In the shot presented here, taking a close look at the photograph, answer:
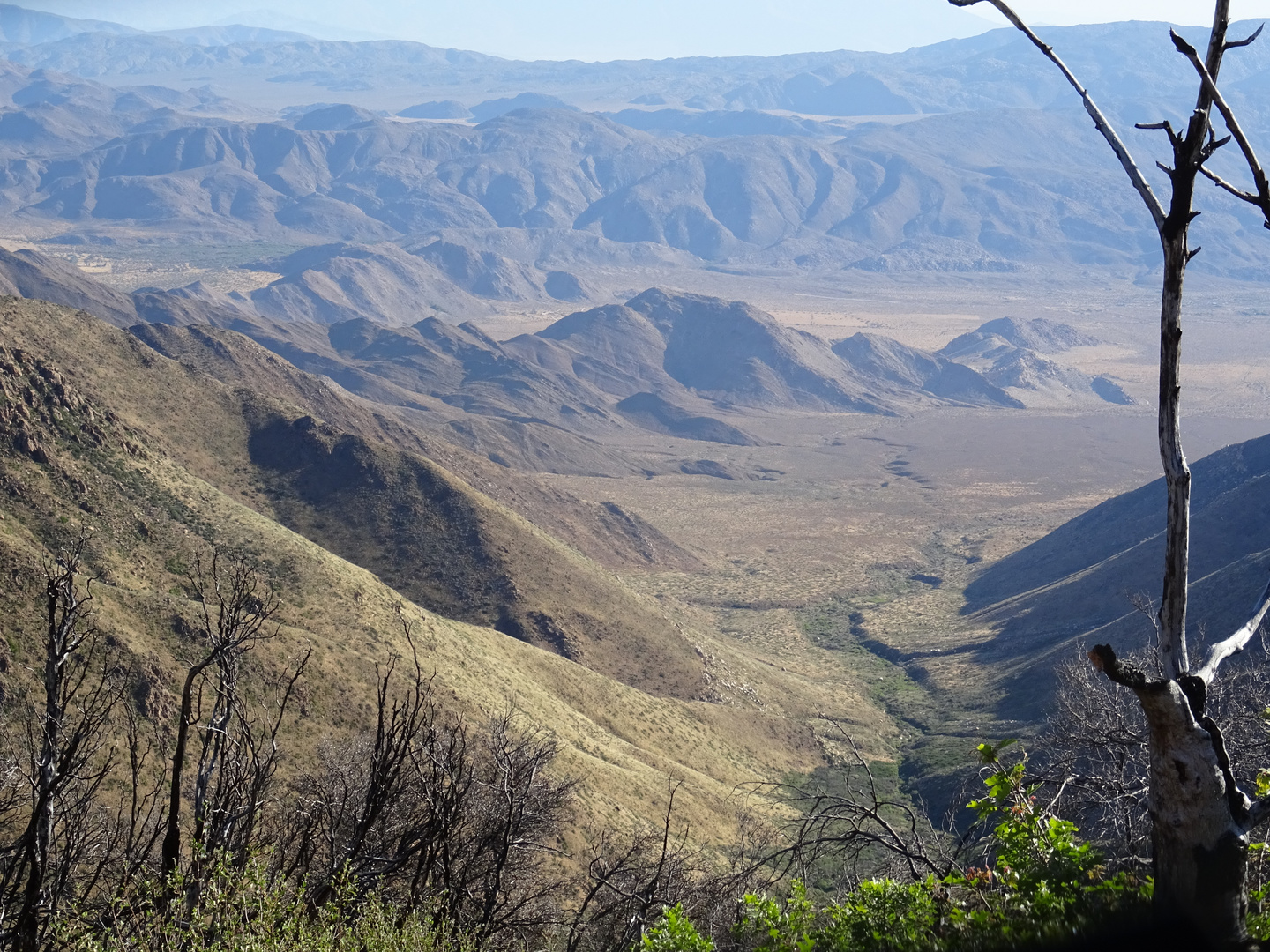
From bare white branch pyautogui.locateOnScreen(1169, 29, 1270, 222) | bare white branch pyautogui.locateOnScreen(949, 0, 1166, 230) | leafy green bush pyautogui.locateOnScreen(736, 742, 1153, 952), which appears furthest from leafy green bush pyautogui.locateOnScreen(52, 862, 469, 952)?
bare white branch pyautogui.locateOnScreen(1169, 29, 1270, 222)

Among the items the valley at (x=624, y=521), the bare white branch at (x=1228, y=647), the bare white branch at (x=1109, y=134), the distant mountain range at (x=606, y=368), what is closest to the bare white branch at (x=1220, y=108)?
the bare white branch at (x=1109, y=134)

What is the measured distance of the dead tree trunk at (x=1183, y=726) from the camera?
234 inches

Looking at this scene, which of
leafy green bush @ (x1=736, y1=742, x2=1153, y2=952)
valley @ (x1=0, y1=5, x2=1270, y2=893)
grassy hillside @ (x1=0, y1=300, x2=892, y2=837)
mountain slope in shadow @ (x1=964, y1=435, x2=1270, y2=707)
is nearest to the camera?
leafy green bush @ (x1=736, y1=742, x2=1153, y2=952)

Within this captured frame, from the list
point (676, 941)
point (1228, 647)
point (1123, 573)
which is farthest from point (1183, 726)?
point (1123, 573)

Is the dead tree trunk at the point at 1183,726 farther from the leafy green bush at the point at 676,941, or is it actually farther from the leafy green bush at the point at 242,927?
the leafy green bush at the point at 242,927

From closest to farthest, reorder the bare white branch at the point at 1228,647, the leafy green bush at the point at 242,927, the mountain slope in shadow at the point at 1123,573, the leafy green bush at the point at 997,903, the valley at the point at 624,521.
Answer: the leafy green bush at the point at 997,903, the bare white branch at the point at 1228,647, the leafy green bush at the point at 242,927, the valley at the point at 624,521, the mountain slope in shadow at the point at 1123,573

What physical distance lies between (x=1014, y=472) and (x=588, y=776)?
84.3 meters

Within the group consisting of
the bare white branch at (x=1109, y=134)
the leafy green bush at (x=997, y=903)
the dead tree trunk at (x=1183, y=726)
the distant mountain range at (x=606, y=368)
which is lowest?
the distant mountain range at (x=606, y=368)

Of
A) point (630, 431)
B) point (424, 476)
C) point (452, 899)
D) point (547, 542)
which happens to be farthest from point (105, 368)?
point (630, 431)

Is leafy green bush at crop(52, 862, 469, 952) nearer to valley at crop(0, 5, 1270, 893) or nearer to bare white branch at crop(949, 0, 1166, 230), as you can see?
valley at crop(0, 5, 1270, 893)

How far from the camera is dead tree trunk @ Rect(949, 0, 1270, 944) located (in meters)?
5.93

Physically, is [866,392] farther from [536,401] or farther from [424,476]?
[424,476]

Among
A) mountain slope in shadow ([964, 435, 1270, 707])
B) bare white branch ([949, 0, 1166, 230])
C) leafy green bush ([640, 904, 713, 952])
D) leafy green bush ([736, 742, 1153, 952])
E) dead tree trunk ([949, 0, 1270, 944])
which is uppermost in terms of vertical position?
bare white branch ([949, 0, 1166, 230])

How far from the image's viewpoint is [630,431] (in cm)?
11744
